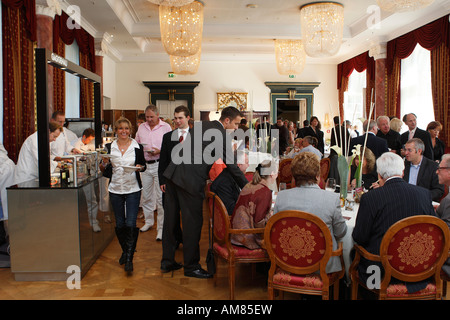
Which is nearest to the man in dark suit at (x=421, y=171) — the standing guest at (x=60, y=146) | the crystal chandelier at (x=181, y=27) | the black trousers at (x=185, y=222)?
the black trousers at (x=185, y=222)

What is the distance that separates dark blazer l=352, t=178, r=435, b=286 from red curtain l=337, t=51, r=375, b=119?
998cm

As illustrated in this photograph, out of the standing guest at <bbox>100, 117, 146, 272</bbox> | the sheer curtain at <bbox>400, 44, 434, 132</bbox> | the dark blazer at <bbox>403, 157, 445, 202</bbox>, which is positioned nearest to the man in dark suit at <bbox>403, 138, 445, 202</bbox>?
the dark blazer at <bbox>403, 157, 445, 202</bbox>

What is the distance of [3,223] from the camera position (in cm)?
470

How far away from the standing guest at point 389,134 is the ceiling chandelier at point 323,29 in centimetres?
234

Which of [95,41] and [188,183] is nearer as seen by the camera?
[188,183]

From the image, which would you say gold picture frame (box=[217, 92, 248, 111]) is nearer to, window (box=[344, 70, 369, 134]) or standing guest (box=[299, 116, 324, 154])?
window (box=[344, 70, 369, 134])

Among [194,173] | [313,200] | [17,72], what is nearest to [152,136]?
[194,173]

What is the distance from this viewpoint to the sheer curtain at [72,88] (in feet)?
29.6

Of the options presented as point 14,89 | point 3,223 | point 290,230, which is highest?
point 14,89

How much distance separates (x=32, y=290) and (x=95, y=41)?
877cm

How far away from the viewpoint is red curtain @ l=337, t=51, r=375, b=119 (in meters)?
12.4

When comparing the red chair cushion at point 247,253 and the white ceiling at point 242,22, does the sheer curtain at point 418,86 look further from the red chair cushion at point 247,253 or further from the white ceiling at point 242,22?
the red chair cushion at point 247,253
